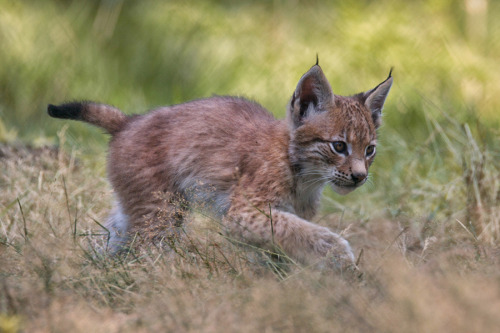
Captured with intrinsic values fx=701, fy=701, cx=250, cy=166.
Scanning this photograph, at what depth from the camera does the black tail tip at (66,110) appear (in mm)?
4078

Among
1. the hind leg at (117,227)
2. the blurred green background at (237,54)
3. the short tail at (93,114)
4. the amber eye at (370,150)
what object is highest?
the blurred green background at (237,54)

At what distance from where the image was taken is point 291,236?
3549 millimetres

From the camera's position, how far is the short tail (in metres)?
4.10

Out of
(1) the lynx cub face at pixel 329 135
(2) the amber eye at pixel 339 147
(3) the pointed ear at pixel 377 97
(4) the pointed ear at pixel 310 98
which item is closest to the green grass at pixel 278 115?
(1) the lynx cub face at pixel 329 135

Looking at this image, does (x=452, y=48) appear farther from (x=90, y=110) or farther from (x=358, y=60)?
(x=90, y=110)

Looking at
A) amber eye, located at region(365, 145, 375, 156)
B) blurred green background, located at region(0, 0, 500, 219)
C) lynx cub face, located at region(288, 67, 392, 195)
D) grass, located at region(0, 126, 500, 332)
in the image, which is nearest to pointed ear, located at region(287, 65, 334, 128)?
lynx cub face, located at region(288, 67, 392, 195)

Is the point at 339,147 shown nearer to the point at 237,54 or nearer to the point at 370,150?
the point at 370,150

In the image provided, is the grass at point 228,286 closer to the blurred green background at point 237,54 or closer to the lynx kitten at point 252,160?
the lynx kitten at point 252,160

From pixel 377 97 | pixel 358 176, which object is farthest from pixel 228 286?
pixel 377 97

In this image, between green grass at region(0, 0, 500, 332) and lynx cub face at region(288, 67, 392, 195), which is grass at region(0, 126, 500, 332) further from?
lynx cub face at region(288, 67, 392, 195)

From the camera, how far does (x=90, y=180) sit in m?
4.98

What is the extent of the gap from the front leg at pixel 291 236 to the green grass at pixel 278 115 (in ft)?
0.49

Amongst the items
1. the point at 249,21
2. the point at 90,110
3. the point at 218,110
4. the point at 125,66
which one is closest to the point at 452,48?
the point at 249,21

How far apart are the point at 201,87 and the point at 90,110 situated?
Answer: 2930 millimetres
